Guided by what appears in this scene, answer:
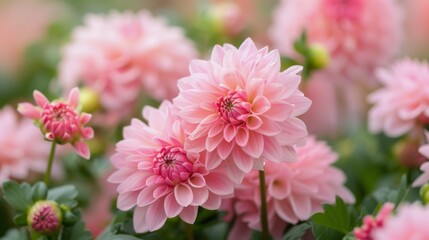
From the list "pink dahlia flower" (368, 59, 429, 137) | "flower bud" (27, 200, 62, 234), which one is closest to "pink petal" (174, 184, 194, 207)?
"flower bud" (27, 200, 62, 234)

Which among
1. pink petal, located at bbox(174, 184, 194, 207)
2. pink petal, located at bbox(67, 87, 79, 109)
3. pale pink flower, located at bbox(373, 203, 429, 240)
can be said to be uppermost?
pink petal, located at bbox(67, 87, 79, 109)

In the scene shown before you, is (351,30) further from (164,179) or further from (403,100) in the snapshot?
(164,179)

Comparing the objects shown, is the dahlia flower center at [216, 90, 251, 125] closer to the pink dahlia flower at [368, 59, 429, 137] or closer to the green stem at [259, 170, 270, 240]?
the green stem at [259, 170, 270, 240]

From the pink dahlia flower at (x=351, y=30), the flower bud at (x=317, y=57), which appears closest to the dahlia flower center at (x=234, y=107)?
the flower bud at (x=317, y=57)

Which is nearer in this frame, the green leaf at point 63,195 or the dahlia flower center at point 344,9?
the green leaf at point 63,195

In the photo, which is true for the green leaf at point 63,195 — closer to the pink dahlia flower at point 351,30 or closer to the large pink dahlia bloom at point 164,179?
the large pink dahlia bloom at point 164,179
